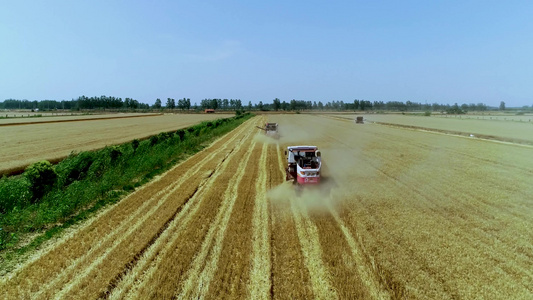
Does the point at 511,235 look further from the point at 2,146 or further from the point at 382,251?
the point at 2,146

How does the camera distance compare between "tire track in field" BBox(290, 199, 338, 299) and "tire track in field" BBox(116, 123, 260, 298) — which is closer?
"tire track in field" BBox(290, 199, 338, 299)

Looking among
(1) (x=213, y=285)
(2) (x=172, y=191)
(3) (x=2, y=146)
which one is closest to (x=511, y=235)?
(1) (x=213, y=285)

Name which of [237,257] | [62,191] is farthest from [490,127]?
[62,191]

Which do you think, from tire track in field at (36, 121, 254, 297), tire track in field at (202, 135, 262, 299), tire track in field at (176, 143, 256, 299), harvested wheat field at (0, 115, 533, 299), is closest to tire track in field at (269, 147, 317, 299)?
harvested wheat field at (0, 115, 533, 299)

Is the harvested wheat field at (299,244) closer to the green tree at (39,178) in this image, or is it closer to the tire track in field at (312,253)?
the tire track in field at (312,253)

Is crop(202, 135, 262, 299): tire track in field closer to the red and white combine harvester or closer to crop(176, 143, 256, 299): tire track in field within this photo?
crop(176, 143, 256, 299): tire track in field

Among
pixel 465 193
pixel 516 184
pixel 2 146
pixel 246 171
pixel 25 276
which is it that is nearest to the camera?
pixel 25 276

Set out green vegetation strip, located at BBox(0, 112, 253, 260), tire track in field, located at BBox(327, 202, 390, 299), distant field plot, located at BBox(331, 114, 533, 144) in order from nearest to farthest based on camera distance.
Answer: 1. tire track in field, located at BBox(327, 202, 390, 299)
2. green vegetation strip, located at BBox(0, 112, 253, 260)
3. distant field plot, located at BBox(331, 114, 533, 144)
